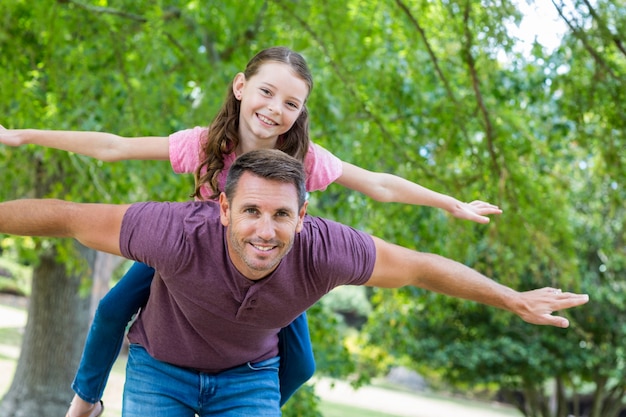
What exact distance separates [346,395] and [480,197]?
1778 centimetres

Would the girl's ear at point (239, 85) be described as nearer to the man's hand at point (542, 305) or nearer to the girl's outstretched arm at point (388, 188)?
the girl's outstretched arm at point (388, 188)

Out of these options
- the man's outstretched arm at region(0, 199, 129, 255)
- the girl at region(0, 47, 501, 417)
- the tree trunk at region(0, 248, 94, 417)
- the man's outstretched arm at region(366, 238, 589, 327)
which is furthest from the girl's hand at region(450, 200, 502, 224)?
the tree trunk at region(0, 248, 94, 417)

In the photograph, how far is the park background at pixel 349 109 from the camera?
5.95m

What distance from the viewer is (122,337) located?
330 cm

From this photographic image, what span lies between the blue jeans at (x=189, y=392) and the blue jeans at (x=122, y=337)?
212mm

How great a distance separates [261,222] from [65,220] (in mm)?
614

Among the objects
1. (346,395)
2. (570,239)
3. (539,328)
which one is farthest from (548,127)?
(346,395)

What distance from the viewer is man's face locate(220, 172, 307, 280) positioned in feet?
8.78

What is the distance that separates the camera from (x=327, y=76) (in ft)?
26.2

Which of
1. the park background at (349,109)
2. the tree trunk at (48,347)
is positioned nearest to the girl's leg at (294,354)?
the park background at (349,109)

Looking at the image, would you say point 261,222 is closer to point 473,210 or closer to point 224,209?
point 224,209

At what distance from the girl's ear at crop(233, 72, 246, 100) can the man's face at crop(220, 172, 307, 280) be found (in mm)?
759

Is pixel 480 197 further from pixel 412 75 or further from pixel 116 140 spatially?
pixel 116 140

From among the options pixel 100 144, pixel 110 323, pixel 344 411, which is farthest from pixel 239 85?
pixel 344 411
